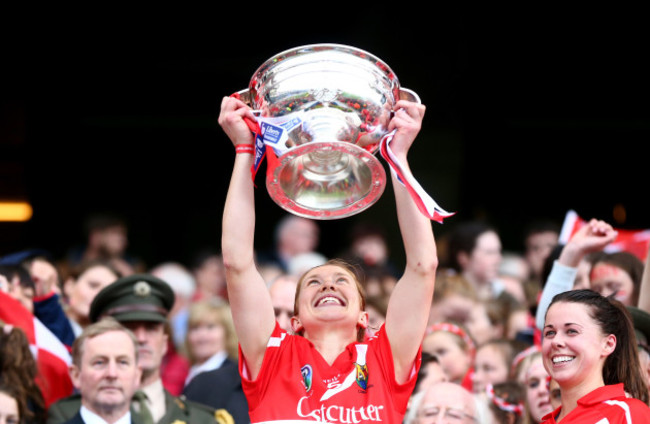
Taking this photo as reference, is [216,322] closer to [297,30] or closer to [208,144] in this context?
[297,30]

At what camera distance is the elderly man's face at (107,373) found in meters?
5.53

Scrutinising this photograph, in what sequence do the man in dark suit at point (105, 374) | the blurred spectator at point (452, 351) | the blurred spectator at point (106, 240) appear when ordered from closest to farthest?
the man in dark suit at point (105, 374) → the blurred spectator at point (452, 351) → the blurred spectator at point (106, 240)

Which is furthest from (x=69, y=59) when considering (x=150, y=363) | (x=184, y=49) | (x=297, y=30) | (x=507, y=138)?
(x=150, y=363)

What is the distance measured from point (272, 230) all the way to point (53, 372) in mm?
6874

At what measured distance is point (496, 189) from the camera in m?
13.0

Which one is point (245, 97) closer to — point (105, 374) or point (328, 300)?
point (328, 300)

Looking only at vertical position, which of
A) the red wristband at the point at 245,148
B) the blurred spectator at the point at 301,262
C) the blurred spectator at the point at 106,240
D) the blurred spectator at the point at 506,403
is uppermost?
the blurred spectator at the point at 106,240

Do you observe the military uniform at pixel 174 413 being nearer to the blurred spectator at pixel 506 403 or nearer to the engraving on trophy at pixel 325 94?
the blurred spectator at pixel 506 403

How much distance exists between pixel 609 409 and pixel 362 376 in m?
0.93

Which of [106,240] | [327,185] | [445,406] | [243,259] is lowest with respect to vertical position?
[445,406]

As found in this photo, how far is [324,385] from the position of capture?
4.45 metres

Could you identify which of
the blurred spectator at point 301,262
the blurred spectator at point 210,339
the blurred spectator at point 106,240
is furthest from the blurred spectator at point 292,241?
the blurred spectator at point 210,339

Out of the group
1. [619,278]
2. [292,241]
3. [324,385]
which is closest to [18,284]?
[324,385]

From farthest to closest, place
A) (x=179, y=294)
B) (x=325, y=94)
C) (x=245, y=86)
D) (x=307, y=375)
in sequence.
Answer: (x=245, y=86) → (x=179, y=294) → (x=307, y=375) → (x=325, y=94)
